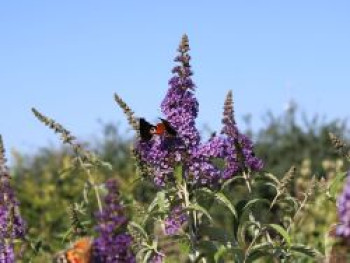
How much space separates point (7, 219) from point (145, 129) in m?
0.85

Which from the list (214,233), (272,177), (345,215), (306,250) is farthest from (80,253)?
(272,177)

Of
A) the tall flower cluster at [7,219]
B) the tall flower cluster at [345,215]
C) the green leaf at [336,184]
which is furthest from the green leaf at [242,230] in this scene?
the tall flower cluster at [345,215]

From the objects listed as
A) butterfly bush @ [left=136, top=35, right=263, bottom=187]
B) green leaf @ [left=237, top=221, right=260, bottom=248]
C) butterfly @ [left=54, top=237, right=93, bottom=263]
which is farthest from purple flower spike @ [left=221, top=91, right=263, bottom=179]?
butterfly @ [left=54, top=237, right=93, bottom=263]

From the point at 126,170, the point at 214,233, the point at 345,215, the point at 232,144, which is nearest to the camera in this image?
the point at 345,215

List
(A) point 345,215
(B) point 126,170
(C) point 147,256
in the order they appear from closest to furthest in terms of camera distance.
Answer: (A) point 345,215 → (C) point 147,256 → (B) point 126,170

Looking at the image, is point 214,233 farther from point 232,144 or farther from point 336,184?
point 336,184

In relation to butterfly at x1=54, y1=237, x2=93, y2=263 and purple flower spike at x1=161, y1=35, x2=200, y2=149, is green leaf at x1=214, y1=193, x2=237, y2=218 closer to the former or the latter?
purple flower spike at x1=161, y1=35, x2=200, y2=149

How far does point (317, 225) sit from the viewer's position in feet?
39.9

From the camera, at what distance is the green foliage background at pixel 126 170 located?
503 inches

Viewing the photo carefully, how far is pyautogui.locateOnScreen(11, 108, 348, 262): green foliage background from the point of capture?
12773 mm

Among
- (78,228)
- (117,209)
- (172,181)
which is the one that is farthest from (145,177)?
(117,209)

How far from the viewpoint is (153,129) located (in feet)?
14.5

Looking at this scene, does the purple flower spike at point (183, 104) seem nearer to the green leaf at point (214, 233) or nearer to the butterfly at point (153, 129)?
the butterfly at point (153, 129)

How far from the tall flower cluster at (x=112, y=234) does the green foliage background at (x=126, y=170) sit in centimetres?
816
